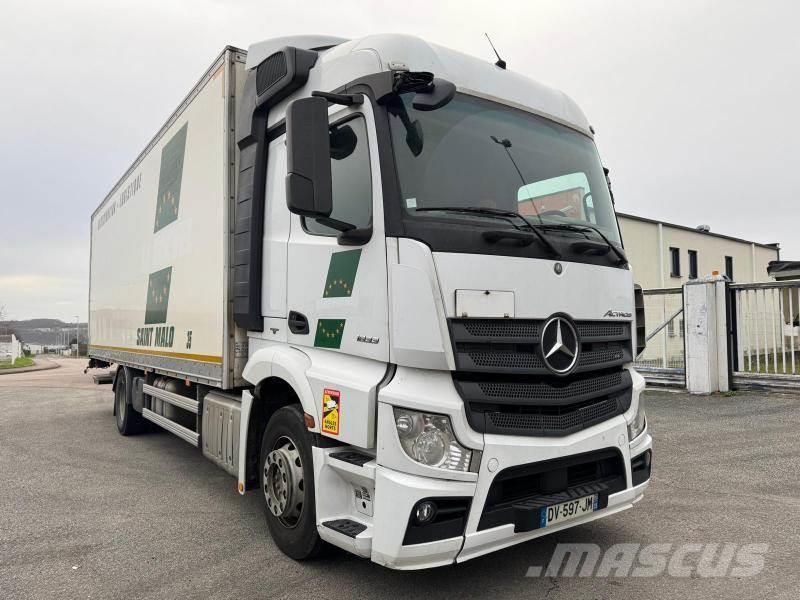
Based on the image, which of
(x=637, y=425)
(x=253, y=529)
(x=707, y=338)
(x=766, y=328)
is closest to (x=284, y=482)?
(x=253, y=529)

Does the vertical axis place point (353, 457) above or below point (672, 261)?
below

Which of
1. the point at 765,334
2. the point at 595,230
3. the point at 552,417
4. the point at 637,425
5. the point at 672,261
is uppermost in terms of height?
the point at 672,261

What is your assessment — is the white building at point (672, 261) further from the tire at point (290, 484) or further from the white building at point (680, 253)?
the tire at point (290, 484)

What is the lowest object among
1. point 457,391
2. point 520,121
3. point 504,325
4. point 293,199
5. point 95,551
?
point 95,551

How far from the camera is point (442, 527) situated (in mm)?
2887

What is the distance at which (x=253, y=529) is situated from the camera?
4.43 metres

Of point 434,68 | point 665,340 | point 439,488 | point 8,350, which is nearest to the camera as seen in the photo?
point 439,488

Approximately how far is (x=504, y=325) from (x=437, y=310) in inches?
15.2

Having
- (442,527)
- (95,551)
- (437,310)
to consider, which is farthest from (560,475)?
(95,551)

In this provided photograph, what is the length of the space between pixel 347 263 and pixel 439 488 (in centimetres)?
131

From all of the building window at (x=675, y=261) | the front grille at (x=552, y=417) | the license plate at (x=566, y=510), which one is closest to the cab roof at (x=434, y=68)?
the front grille at (x=552, y=417)

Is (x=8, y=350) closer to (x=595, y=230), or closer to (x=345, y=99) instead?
(x=345, y=99)

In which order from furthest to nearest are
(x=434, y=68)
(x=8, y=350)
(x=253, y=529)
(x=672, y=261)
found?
(x=8, y=350) → (x=672, y=261) → (x=253, y=529) → (x=434, y=68)

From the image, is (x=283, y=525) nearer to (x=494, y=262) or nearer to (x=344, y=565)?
(x=344, y=565)
